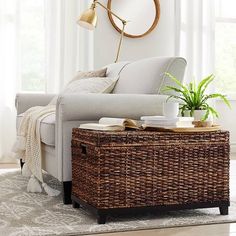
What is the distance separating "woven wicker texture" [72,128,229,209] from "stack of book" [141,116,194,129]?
51mm

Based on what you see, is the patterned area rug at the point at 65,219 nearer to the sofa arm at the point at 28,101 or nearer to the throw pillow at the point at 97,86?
the throw pillow at the point at 97,86

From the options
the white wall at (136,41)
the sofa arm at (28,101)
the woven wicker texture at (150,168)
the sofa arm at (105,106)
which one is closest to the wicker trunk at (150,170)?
the woven wicker texture at (150,168)

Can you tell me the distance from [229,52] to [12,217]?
431 cm

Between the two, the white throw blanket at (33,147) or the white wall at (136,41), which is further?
the white wall at (136,41)

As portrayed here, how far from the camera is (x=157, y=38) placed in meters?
5.67

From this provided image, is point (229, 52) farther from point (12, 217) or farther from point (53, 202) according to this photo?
point (12, 217)

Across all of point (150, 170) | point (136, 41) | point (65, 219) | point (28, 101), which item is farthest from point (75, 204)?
point (136, 41)

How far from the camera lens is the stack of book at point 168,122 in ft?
8.34

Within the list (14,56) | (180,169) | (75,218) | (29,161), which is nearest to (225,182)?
(180,169)

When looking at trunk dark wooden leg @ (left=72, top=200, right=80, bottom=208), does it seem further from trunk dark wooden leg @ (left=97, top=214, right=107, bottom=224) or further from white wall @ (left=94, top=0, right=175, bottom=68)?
white wall @ (left=94, top=0, right=175, bottom=68)

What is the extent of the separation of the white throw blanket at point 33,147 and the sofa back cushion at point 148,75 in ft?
1.68

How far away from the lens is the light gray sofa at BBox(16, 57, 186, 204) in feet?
9.22

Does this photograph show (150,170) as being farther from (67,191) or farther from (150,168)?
(67,191)

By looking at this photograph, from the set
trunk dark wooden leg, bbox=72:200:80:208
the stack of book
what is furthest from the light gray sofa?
the stack of book
